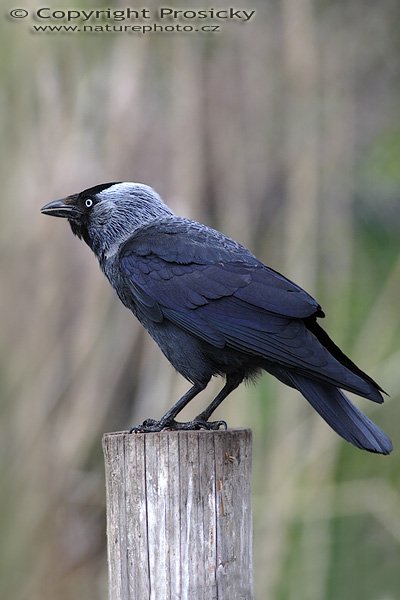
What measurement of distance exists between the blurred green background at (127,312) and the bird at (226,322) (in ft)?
5.55

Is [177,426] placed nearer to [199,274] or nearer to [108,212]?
[199,274]

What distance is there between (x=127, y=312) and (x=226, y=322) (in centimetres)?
245

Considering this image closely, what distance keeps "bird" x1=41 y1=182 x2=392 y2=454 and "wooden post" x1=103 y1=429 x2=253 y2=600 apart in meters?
0.52

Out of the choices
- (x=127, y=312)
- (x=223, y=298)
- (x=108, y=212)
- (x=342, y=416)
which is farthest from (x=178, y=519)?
(x=127, y=312)

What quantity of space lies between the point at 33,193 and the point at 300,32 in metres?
1.87

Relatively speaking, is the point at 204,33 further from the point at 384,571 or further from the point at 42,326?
the point at 384,571

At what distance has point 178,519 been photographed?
10.4ft

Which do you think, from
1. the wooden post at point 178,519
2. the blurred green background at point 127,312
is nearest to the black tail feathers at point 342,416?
the wooden post at point 178,519

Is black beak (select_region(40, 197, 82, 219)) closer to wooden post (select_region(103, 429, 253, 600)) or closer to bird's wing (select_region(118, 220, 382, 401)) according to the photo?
bird's wing (select_region(118, 220, 382, 401))

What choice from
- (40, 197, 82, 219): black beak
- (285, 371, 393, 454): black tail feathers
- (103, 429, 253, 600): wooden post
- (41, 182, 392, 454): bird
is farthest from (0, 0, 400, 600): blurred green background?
(103, 429, 253, 600): wooden post

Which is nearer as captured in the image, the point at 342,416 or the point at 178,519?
the point at 178,519

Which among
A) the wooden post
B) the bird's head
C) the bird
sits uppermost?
the bird's head

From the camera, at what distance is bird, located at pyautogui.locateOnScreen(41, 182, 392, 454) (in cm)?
366

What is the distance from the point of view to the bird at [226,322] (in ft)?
12.0
